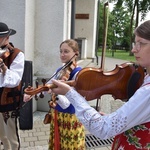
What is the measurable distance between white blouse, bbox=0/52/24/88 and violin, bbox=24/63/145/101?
3.27ft

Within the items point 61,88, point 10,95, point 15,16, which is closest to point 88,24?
point 15,16

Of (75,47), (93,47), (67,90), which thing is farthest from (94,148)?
(93,47)

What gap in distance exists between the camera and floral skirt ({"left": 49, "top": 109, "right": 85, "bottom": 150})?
2.45 metres

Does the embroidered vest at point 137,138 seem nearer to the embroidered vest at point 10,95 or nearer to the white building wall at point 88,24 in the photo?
the embroidered vest at point 10,95

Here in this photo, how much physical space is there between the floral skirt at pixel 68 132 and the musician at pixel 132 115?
1230 millimetres

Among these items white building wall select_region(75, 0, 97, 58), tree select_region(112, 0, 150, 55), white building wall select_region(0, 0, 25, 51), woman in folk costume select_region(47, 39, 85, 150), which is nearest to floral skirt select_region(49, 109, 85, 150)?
woman in folk costume select_region(47, 39, 85, 150)

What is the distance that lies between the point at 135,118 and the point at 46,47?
387 centimetres

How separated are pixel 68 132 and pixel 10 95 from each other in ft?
2.49

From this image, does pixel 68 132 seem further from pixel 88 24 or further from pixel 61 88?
pixel 88 24

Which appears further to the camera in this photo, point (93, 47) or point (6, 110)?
point (93, 47)

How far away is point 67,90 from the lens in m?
1.24

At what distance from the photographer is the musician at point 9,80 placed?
2.46 m

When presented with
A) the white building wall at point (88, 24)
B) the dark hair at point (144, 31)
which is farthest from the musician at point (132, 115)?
the white building wall at point (88, 24)

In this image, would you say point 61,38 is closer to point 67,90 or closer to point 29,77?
point 29,77
